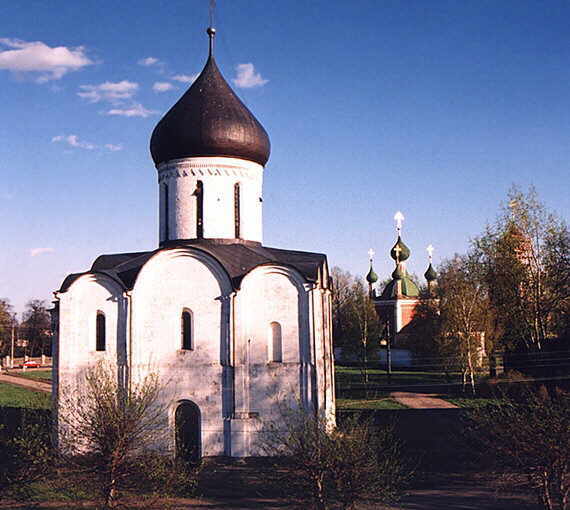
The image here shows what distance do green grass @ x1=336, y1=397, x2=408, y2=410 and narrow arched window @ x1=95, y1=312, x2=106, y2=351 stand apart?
9.31 m

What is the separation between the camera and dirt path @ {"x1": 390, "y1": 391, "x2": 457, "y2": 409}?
21.8 m

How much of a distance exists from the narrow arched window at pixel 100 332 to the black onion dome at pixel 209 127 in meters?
3.95

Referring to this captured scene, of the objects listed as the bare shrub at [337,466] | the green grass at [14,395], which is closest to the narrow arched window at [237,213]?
the bare shrub at [337,466]

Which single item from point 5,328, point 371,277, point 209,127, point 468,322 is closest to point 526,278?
point 468,322

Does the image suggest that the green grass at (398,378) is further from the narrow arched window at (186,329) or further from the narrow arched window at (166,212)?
the narrow arched window at (186,329)

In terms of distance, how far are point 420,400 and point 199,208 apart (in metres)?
11.9

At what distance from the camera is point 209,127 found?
15.2 metres

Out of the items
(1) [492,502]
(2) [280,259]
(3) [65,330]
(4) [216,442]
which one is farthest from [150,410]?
(1) [492,502]

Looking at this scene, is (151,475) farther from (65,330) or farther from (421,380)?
(421,380)

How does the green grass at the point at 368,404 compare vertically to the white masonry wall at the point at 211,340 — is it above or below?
below

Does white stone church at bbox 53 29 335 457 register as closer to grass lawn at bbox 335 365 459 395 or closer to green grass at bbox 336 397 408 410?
green grass at bbox 336 397 408 410

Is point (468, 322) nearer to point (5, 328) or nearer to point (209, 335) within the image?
point (209, 335)

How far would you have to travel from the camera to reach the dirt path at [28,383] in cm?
3019

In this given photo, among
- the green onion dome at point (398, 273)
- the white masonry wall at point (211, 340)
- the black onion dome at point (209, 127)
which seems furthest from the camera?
the green onion dome at point (398, 273)
